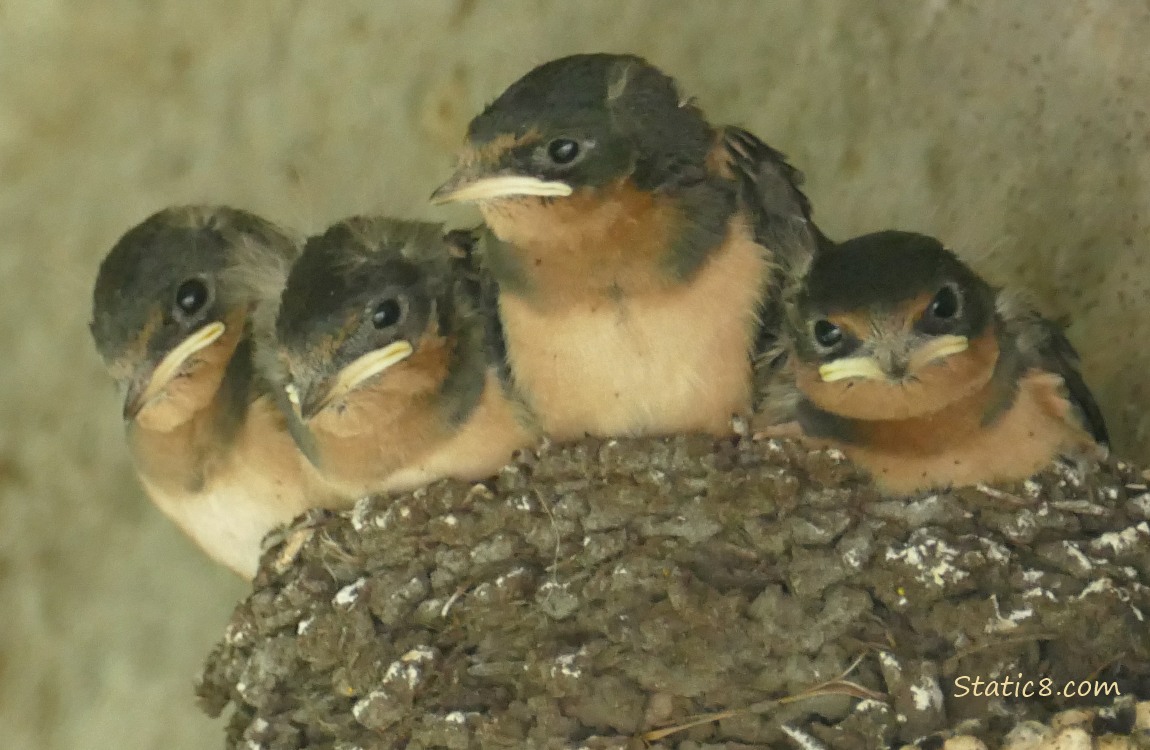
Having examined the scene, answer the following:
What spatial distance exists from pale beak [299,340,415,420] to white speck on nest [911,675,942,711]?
3.08 feet

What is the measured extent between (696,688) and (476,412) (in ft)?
2.01

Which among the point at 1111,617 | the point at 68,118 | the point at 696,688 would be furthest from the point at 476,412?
the point at 68,118

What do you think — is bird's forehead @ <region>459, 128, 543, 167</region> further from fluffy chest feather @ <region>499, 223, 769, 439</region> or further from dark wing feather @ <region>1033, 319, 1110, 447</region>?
dark wing feather @ <region>1033, 319, 1110, 447</region>

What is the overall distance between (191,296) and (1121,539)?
162cm

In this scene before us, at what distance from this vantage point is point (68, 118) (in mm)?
3016

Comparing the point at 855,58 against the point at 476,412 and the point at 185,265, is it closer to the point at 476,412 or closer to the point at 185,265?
the point at 476,412

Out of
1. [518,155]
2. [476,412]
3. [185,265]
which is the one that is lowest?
[476,412]

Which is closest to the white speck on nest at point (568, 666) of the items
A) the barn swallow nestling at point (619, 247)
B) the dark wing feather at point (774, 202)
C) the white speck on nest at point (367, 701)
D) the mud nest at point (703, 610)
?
the mud nest at point (703, 610)

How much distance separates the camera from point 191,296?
246cm

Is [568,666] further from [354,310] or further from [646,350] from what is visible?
[354,310]

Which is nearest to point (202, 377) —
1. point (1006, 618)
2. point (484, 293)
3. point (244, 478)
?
point (244, 478)

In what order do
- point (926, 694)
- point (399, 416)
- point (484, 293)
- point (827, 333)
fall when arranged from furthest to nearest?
point (484, 293) < point (399, 416) < point (827, 333) < point (926, 694)

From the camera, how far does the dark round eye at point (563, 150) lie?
6.91 ft

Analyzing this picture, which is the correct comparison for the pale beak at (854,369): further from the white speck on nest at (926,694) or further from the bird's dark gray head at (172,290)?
the bird's dark gray head at (172,290)
